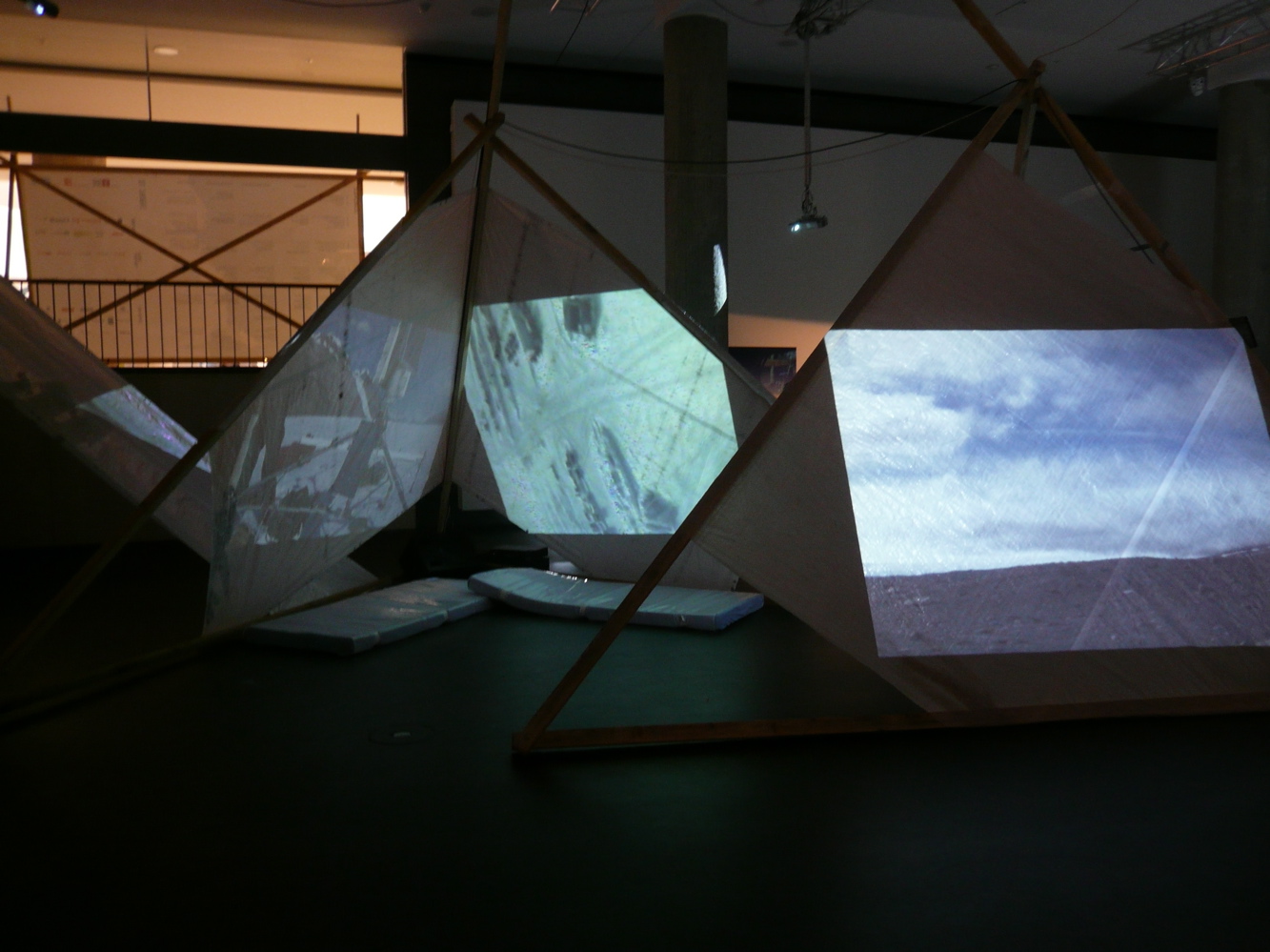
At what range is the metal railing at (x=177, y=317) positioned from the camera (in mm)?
7957

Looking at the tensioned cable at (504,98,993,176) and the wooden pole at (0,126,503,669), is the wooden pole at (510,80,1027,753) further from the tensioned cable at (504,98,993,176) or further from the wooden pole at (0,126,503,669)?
the tensioned cable at (504,98,993,176)

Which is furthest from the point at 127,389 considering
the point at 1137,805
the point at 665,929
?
the point at 1137,805

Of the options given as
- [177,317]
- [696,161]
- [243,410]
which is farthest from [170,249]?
[243,410]

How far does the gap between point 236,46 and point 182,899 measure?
7417mm

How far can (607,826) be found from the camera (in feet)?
7.87

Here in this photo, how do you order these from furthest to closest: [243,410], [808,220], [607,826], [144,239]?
[144,239], [808,220], [243,410], [607,826]

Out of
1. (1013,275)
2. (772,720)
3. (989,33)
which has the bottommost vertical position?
(772,720)

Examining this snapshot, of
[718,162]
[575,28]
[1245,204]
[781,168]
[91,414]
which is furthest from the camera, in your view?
[1245,204]

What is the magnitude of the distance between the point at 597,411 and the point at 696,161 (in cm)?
293

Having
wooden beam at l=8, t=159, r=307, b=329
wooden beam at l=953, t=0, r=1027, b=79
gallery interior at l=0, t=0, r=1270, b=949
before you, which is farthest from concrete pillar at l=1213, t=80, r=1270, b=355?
wooden beam at l=8, t=159, r=307, b=329

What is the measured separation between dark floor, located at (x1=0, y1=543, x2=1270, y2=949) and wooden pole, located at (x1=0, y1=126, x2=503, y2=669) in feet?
1.05

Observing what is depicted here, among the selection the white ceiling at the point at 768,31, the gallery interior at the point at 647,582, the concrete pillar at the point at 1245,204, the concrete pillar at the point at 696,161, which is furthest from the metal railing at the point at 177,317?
the concrete pillar at the point at 1245,204

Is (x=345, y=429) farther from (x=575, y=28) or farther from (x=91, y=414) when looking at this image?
(x=575, y=28)

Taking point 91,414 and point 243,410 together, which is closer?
point 243,410
